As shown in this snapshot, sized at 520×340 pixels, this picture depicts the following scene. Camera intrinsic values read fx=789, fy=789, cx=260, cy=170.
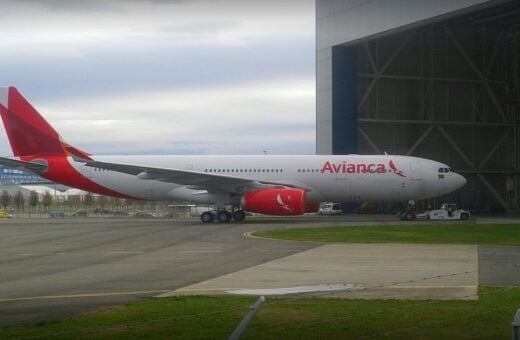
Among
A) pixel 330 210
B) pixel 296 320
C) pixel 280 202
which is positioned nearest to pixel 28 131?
pixel 280 202

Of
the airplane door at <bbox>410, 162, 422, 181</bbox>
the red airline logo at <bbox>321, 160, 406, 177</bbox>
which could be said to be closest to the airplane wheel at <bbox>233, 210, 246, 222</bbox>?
the red airline logo at <bbox>321, 160, 406, 177</bbox>

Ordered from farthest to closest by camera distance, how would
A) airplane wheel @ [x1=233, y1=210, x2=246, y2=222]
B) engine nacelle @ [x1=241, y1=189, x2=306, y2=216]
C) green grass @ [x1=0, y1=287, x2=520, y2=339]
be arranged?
1. airplane wheel @ [x1=233, y1=210, x2=246, y2=222]
2. engine nacelle @ [x1=241, y1=189, x2=306, y2=216]
3. green grass @ [x1=0, y1=287, x2=520, y2=339]

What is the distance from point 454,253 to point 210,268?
748cm

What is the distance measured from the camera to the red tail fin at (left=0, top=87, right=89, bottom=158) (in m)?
43.8

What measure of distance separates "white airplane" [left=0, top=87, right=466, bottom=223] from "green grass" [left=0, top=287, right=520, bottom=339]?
86.9 feet

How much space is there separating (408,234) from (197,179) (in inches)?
512

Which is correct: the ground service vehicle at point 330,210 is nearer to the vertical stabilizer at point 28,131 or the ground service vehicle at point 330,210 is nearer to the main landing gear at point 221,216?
the main landing gear at point 221,216

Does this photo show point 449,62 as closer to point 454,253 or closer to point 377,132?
point 377,132

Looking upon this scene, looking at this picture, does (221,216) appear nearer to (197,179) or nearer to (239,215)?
(239,215)

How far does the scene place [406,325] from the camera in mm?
10234

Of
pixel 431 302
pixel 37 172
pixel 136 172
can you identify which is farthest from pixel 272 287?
pixel 37 172

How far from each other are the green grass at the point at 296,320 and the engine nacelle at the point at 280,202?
1005 inches

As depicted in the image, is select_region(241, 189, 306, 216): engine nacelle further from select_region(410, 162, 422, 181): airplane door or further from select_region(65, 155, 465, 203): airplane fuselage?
select_region(410, 162, 422, 181): airplane door

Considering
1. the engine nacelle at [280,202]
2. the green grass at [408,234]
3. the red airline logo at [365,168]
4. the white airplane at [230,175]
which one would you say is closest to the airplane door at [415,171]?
the white airplane at [230,175]
